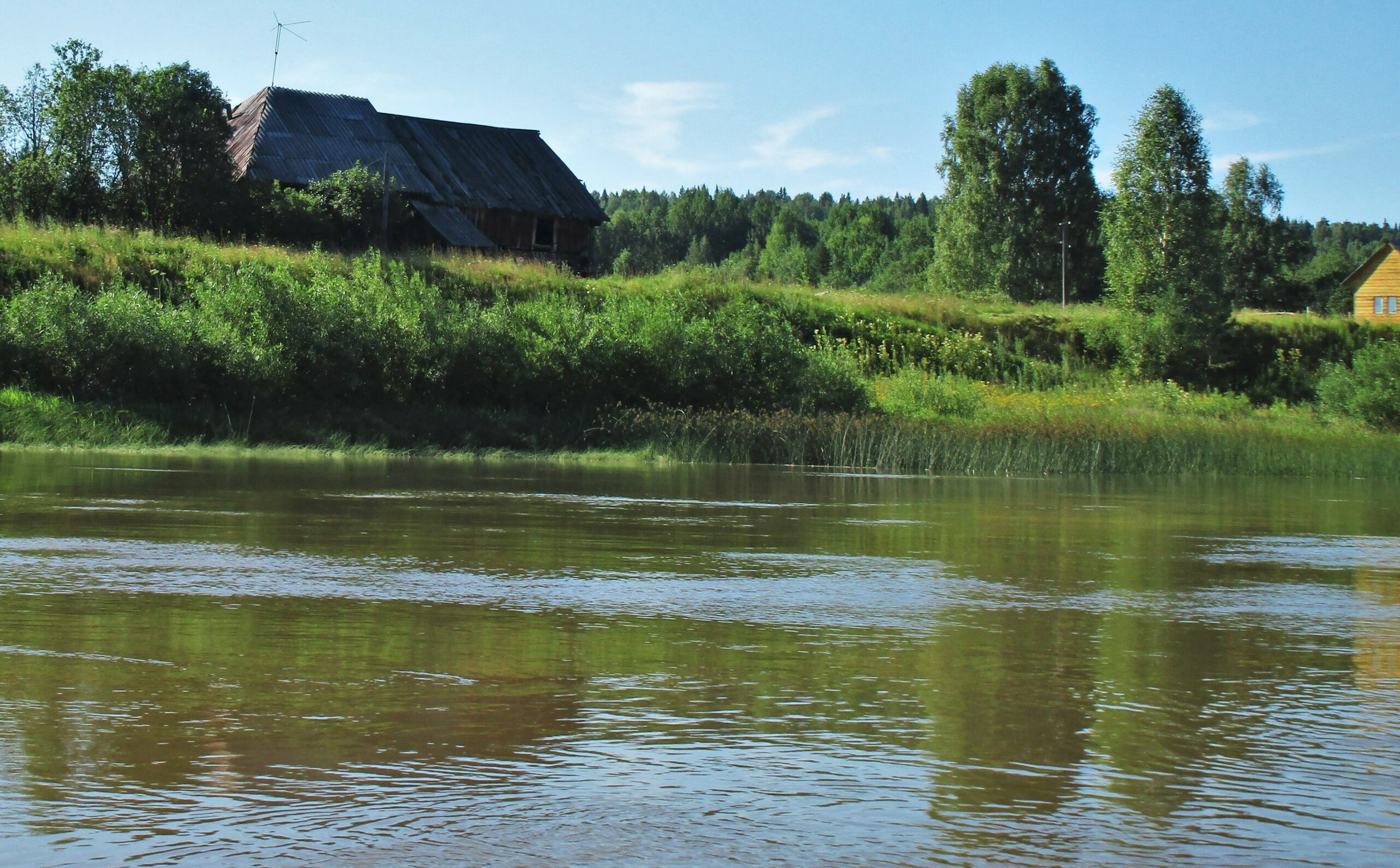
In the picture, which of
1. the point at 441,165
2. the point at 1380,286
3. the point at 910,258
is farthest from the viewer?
the point at 910,258

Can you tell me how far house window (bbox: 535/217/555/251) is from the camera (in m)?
52.6

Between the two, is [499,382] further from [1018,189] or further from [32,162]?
[1018,189]

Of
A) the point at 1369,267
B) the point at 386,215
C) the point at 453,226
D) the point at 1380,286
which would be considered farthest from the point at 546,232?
the point at 1369,267

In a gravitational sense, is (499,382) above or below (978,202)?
below

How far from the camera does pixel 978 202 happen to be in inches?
2714

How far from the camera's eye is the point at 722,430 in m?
24.6

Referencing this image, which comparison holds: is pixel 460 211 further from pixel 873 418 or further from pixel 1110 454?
pixel 1110 454

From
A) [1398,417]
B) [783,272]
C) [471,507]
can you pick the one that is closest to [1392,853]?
[471,507]

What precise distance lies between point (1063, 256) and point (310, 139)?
3846 cm

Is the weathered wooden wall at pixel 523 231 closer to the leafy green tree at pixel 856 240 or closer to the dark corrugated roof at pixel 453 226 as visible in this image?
the dark corrugated roof at pixel 453 226

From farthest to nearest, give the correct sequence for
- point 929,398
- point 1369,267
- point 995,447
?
point 1369,267
point 929,398
point 995,447

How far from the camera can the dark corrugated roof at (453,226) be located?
149ft

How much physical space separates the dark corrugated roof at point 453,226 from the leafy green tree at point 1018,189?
29010 mm

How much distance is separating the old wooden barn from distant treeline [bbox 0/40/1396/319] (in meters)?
2.34
